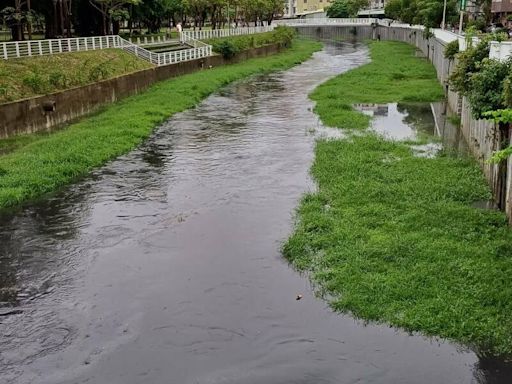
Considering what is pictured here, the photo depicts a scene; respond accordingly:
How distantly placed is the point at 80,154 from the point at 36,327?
425 inches

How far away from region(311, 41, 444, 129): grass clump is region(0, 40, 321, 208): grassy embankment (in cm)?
754

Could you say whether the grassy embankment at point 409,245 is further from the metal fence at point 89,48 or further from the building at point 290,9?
the building at point 290,9

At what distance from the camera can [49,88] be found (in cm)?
2644

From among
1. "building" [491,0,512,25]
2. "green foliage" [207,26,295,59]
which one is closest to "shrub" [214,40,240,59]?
"green foliage" [207,26,295,59]

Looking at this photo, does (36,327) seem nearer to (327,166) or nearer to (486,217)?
(486,217)

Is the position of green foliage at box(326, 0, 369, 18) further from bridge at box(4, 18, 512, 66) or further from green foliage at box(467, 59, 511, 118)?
green foliage at box(467, 59, 511, 118)

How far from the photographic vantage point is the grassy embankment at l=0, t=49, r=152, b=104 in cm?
2509

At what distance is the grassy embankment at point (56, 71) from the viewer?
2509 centimetres

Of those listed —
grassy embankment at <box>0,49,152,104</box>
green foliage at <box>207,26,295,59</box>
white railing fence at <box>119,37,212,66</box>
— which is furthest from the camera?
green foliage at <box>207,26,295,59</box>

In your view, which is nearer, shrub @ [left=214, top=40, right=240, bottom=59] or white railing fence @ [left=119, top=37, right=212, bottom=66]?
white railing fence @ [left=119, top=37, right=212, bottom=66]

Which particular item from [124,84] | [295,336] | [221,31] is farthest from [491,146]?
[221,31]

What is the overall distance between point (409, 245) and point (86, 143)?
1339 cm

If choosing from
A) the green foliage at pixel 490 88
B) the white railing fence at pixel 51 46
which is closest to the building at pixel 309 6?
the white railing fence at pixel 51 46

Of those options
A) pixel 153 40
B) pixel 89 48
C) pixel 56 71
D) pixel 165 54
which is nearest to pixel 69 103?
pixel 56 71
